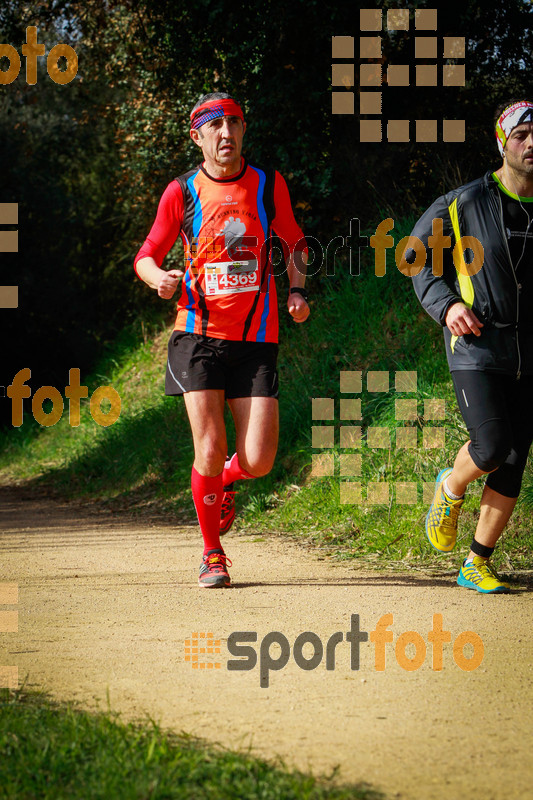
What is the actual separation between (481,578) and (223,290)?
2016 mm

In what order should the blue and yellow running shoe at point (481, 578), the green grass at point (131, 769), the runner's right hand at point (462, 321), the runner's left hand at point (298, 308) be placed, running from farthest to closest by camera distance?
1. the runner's left hand at point (298, 308)
2. the blue and yellow running shoe at point (481, 578)
3. the runner's right hand at point (462, 321)
4. the green grass at point (131, 769)

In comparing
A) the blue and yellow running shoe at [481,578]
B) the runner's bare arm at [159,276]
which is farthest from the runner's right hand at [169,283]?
the blue and yellow running shoe at [481,578]

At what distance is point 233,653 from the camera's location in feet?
12.8

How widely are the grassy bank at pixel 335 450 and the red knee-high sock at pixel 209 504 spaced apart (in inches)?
49.1

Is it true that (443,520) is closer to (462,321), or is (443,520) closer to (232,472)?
(462,321)

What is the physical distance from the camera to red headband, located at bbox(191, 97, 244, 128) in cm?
524

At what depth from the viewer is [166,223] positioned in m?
5.33

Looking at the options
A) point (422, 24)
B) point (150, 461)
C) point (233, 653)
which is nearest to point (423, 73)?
point (422, 24)

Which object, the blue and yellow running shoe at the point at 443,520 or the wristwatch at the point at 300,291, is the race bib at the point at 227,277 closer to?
the wristwatch at the point at 300,291

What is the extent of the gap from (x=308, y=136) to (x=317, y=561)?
597cm

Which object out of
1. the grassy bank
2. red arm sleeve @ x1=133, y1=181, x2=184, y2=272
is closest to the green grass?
red arm sleeve @ x1=133, y1=181, x2=184, y2=272

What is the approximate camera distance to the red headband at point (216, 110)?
5.24 metres

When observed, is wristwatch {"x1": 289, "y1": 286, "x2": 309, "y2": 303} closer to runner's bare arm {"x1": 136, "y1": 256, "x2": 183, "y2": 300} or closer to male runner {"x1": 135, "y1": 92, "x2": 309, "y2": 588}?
male runner {"x1": 135, "y1": 92, "x2": 309, "y2": 588}

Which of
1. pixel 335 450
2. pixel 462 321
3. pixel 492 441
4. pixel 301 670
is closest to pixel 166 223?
pixel 462 321
